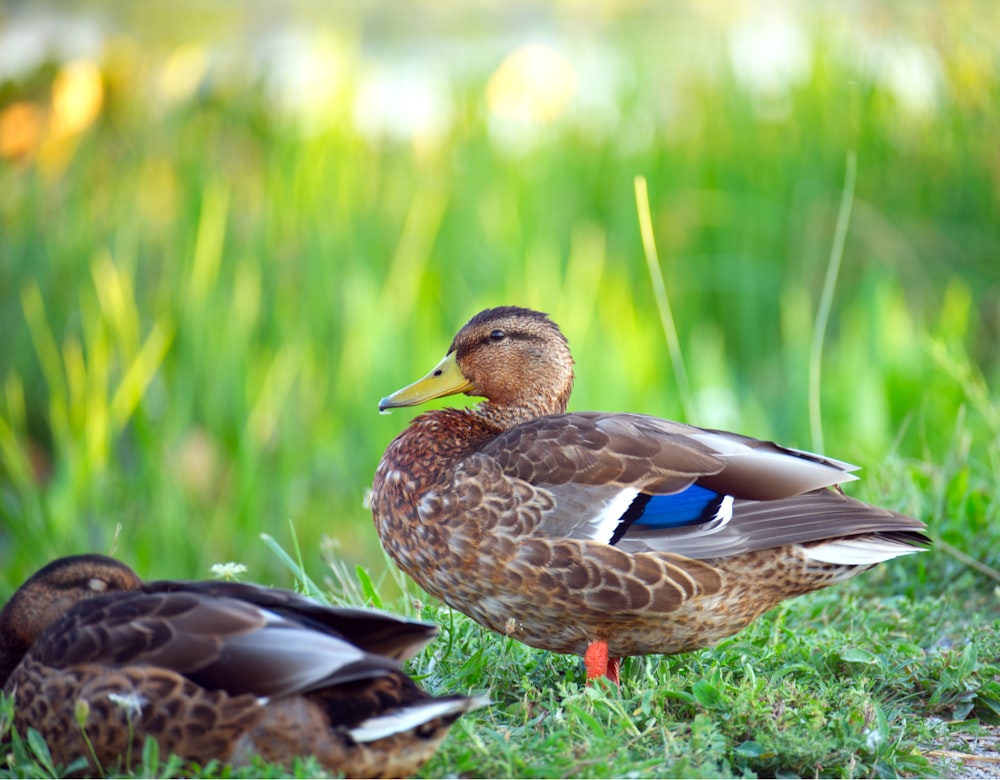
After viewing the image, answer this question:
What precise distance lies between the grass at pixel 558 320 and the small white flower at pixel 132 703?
22 cm

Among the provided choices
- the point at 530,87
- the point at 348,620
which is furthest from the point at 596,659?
the point at 530,87

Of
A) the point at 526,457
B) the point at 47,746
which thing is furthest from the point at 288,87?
the point at 47,746

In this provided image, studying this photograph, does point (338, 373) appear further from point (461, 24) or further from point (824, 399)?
point (461, 24)

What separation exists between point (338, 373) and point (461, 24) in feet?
31.9

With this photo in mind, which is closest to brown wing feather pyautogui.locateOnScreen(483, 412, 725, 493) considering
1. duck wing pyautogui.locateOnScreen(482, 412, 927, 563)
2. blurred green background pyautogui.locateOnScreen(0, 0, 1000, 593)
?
duck wing pyautogui.locateOnScreen(482, 412, 927, 563)

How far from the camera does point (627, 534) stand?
117 inches

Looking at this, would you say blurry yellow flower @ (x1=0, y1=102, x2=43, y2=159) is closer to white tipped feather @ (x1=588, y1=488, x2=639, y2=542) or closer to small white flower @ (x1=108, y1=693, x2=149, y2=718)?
white tipped feather @ (x1=588, y1=488, x2=639, y2=542)

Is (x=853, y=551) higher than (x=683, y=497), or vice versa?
(x=683, y=497)

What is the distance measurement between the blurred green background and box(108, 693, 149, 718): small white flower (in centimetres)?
259

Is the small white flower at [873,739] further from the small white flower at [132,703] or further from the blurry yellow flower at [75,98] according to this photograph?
the blurry yellow flower at [75,98]

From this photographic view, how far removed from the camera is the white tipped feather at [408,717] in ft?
7.75

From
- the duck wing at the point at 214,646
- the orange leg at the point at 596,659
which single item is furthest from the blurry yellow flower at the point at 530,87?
the duck wing at the point at 214,646

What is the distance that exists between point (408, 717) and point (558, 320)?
3.97 meters

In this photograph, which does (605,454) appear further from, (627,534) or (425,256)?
(425,256)
